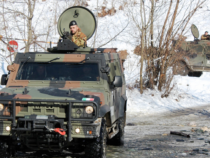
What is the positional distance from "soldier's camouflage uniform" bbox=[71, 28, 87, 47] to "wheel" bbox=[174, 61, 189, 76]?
9104 millimetres

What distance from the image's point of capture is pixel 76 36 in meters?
8.27

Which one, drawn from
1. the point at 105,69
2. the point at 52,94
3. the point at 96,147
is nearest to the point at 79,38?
the point at 105,69

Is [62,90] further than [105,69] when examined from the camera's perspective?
No

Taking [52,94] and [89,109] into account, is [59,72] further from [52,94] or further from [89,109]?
[89,109]

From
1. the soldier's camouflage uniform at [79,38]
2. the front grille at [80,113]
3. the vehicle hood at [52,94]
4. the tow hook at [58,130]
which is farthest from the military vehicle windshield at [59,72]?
the soldier's camouflage uniform at [79,38]

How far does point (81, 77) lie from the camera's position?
254 inches

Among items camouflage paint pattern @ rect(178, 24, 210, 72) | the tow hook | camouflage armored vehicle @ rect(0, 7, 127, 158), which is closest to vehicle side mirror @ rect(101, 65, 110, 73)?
camouflage armored vehicle @ rect(0, 7, 127, 158)

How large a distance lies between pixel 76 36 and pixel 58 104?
3279 millimetres

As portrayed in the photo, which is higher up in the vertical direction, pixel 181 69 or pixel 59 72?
pixel 59 72

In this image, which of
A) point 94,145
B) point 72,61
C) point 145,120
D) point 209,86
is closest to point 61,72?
point 72,61

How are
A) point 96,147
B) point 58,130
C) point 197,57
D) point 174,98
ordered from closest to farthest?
point 58,130, point 96,147, point 174,98, point 197,57

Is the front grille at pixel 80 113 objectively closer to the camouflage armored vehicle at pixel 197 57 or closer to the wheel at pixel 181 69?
the wheel at pixel 181 69

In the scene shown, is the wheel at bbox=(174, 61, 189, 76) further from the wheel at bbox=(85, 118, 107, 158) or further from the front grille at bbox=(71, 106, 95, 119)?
the front grille at bbox=(71, 106, 95, 119)

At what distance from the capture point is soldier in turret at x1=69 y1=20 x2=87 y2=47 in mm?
8172
